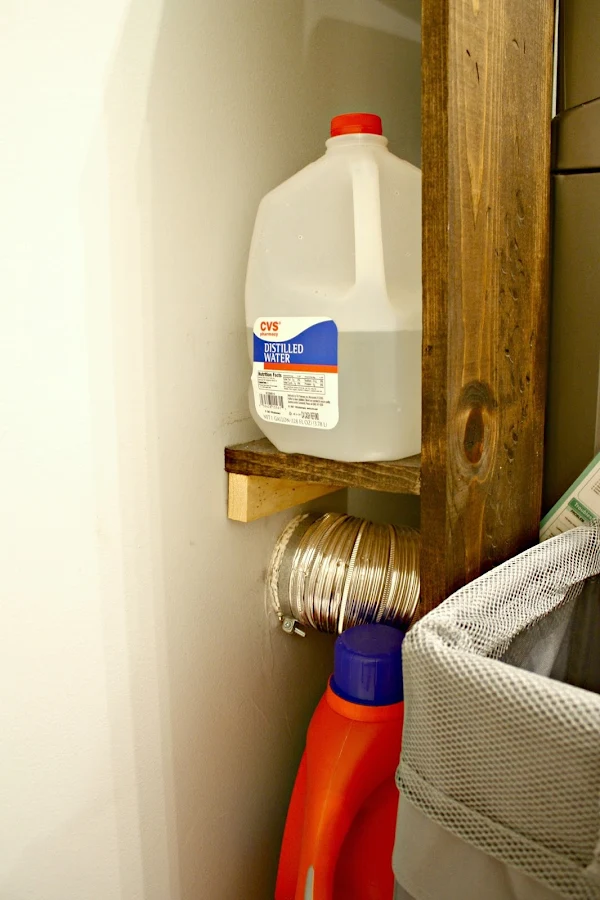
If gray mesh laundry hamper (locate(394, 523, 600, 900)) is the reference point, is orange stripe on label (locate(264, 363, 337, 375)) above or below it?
above

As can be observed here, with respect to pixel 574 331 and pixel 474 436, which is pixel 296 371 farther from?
pixel 574 331

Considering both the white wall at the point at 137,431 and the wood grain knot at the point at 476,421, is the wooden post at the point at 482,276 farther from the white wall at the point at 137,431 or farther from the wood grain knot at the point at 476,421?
the white wall at the point at 137,431

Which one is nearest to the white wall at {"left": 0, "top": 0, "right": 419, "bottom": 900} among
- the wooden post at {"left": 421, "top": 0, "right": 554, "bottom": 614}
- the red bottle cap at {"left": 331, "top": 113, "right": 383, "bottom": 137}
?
the red bottle cap at {"left": 331, "top": 113, "right": 383, "bottom": 137}

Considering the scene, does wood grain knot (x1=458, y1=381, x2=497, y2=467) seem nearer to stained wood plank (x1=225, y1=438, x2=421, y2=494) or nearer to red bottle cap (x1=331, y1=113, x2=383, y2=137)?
stained wood plank (x1=225, y1=438, x2=421, y2=494)

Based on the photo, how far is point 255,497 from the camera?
0.81 meters

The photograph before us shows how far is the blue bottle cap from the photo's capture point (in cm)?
75

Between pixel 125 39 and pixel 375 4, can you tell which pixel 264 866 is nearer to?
pixel 125 39

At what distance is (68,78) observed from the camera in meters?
0.59

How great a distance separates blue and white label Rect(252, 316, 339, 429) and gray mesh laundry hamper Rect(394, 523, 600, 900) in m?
0.25

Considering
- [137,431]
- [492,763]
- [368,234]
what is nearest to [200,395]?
[137,431]

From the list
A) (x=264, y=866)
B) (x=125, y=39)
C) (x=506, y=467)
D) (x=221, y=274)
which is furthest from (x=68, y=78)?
(x=264, y=866)

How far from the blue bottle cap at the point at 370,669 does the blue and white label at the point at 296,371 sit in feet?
0.84

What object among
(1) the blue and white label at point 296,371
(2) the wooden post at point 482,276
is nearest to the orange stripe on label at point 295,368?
(1) the blue and white label at point 296,371

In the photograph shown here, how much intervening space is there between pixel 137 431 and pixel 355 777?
437 millimetres
